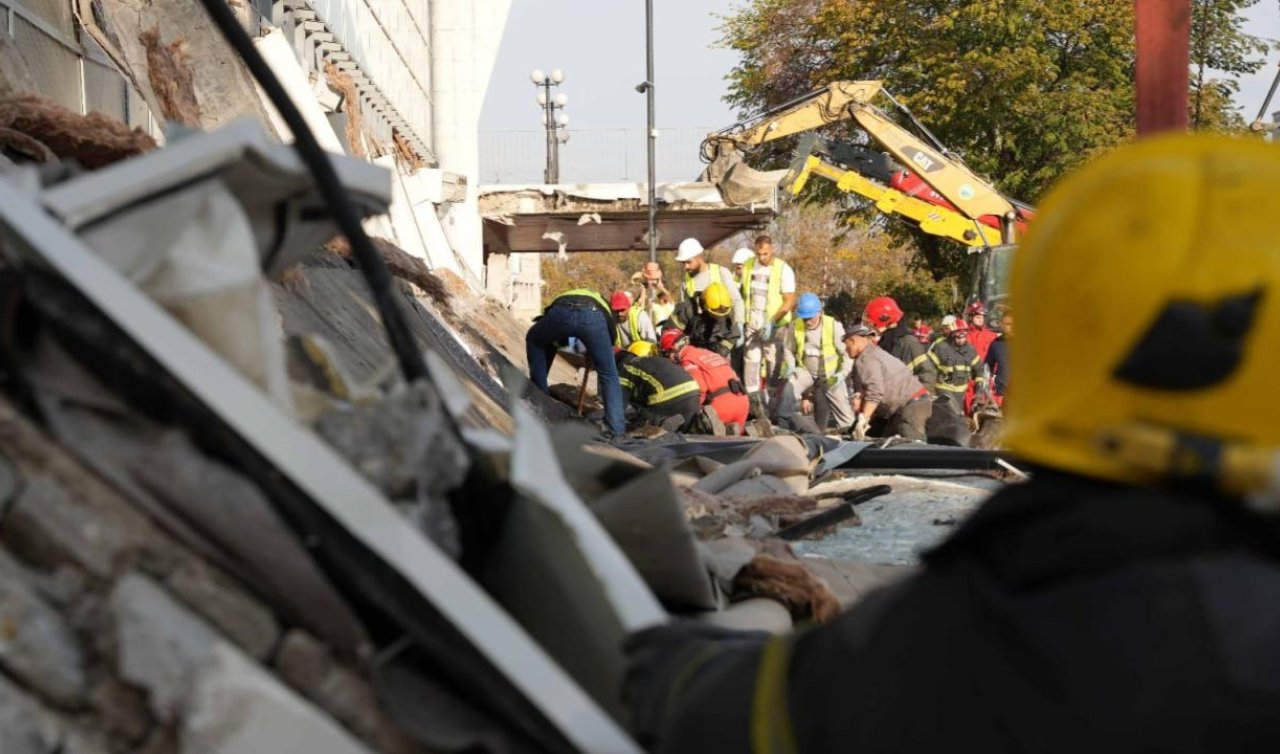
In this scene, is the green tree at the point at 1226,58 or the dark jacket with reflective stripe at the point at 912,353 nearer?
the dark jacket with reflective stripe at the point at 912,353

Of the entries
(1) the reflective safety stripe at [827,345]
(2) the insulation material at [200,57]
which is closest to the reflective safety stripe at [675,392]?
(1) the reflective safety stripe at [827,345]

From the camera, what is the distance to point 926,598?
1.28 m

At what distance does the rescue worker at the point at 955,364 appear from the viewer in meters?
12.6

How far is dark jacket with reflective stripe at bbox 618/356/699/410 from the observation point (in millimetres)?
9273

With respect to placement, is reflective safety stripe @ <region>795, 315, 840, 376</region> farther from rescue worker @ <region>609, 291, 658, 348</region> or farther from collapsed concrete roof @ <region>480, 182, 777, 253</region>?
collapsed concrete roof @ <region>480, 182, 777, 253</region>

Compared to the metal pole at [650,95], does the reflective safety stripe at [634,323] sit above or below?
below

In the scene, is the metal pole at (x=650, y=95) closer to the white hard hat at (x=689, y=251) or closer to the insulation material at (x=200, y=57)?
the white hard hat at (x=689, y=251)

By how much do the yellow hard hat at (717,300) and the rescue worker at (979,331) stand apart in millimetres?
3236

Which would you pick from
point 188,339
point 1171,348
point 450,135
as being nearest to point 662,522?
point 188,339

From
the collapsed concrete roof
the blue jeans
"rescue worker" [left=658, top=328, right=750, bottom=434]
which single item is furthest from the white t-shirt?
the collapsed concrete roof

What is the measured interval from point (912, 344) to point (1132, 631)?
12.2m

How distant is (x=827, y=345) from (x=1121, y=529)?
11.0 meters

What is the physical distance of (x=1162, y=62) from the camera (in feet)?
11.8

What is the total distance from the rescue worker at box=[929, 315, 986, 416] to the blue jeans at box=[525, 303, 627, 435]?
4.20 metres
